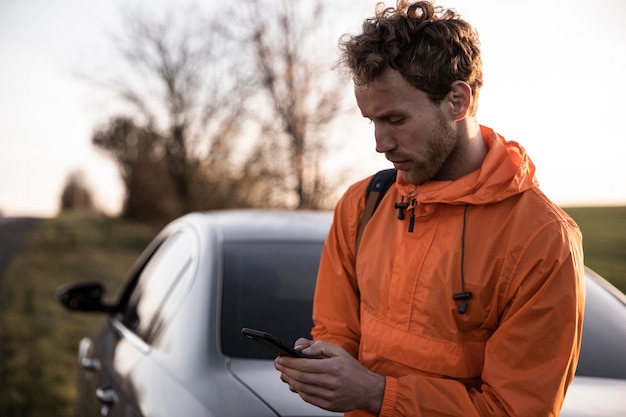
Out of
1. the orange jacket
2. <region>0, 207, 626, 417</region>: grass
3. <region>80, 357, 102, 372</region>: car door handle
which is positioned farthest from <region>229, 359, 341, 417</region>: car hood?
<region>0, 207, 626, 417</region>: grass

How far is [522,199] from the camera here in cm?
171

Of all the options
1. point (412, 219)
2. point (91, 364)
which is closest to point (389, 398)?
point (412, 219)

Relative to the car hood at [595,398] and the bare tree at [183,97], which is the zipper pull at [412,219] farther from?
the bare tree at [183,97]

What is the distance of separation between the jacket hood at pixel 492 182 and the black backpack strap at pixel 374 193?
22 centimetres

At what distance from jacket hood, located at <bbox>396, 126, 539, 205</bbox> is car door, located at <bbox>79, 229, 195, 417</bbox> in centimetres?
121

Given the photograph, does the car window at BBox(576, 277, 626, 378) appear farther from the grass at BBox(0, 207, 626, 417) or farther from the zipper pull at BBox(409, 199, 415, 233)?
the grass at BBox(0, 207, 626, 417)

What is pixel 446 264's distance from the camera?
1746 mm

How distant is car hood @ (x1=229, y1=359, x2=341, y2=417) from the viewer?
2086 millimetres

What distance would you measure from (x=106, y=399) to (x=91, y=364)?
2.79 ft

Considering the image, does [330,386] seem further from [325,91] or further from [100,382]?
[325,91]

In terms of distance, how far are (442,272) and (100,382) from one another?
222cm

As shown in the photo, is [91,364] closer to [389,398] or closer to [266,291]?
[266,291]

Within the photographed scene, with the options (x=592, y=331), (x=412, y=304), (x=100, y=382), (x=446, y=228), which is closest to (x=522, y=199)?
(x=446, y=228)

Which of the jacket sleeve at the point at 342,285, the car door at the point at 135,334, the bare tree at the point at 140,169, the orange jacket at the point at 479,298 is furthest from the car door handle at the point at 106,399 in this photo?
the bare tree at the point at 140,169
